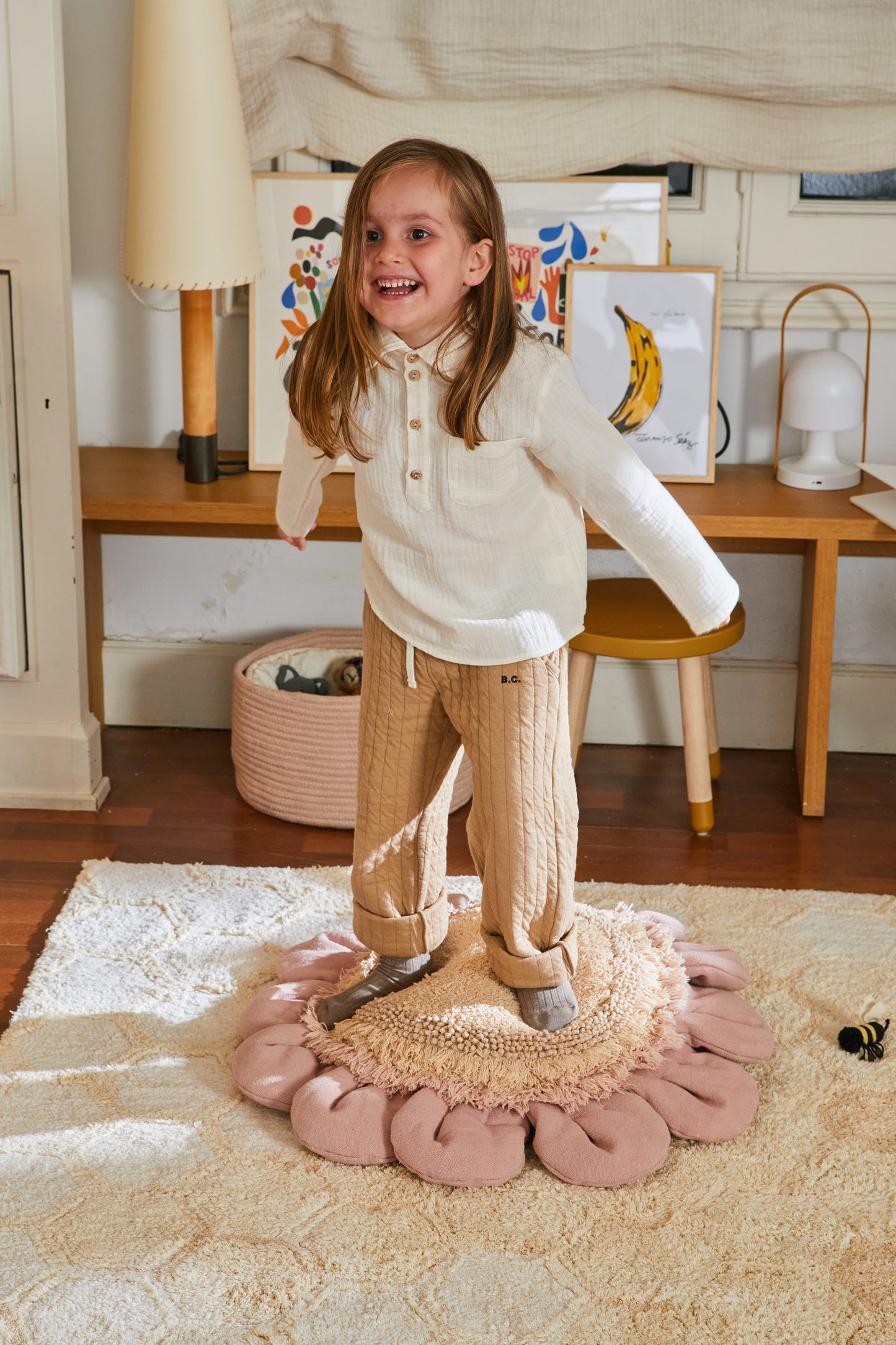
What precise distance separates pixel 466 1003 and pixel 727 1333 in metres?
0.53

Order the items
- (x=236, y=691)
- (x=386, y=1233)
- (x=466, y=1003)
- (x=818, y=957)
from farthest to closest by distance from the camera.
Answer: (x=236, y=691), (x=818, y=957), (x=466, y=1003), (x=386, y=1233)

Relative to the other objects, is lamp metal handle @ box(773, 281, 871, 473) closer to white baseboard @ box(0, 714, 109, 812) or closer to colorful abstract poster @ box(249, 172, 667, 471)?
colorful abstract poster @ box(249, 172, 667, 471)

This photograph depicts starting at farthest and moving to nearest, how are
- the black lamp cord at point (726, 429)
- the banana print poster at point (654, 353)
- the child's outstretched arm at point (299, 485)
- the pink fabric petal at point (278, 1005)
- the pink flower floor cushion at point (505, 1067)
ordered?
the black lamp cord at point (726, 429), the banana print poster at point (654, 353), the pink fabric petal at point (278, 1005), the child's outstretched arm at point (299, 485), the pink flower floor cushion at point (505, 1067)

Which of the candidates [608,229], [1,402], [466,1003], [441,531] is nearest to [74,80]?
[1,402]

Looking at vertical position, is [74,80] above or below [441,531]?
above

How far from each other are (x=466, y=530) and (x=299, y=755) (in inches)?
37.0

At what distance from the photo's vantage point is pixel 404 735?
1670mm

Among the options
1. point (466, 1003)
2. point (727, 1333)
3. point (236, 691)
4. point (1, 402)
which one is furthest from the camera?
point (236, 691)

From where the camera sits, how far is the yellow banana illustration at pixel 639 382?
8.14ft

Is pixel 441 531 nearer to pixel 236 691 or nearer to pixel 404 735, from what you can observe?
pixel 404 735

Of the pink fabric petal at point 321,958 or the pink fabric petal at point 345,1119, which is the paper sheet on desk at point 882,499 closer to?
the pink fabric petal at point 321,958

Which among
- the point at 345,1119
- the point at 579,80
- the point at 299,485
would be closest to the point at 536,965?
the point at 345,1119

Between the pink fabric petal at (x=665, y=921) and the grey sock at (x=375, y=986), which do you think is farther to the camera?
the pink fabric petal at (x=665, y=921)

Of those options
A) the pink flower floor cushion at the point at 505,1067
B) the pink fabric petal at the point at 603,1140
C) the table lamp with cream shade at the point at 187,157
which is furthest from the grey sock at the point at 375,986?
the table lamp with cream shade at the point at 187,157
